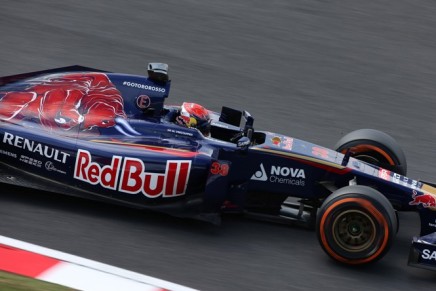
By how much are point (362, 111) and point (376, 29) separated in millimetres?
2512

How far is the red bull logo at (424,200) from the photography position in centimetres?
783

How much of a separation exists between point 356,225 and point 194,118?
193 cm

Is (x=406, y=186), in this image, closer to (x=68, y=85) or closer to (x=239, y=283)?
(x=239, y=283)

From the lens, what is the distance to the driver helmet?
8320 millimetres

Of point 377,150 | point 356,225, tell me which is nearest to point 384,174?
point 377,150

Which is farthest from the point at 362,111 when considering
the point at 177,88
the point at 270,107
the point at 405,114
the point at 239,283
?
the point at 239,283

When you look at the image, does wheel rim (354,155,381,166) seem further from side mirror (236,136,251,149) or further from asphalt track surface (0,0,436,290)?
side mirror (236,136,251,149)

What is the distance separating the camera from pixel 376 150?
877 centimetres

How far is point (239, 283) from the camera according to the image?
6.99 metres

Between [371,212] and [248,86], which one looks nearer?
[371,212]

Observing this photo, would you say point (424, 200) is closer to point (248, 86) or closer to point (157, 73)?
point (157, 73)

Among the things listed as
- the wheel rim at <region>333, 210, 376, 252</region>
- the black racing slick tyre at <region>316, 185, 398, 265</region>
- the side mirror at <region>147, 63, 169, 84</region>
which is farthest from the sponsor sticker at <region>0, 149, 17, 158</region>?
the wheel rim at <region>333, 210, 376, 252</region>

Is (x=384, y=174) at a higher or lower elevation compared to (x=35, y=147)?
higher

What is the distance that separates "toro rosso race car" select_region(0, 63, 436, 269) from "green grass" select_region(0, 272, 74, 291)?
1.83m
